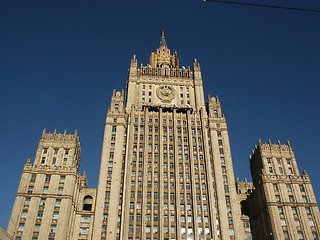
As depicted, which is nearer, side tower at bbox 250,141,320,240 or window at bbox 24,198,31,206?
side tower at bbox 250,141,320,240

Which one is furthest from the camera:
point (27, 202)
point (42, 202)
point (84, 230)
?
point (84, 230)

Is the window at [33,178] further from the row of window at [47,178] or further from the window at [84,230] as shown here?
the window at [84,230]

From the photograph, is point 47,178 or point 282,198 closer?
point 282,198

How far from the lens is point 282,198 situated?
238ft

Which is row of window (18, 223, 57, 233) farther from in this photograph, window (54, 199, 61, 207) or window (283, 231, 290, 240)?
window (283, 231, 290, 240)

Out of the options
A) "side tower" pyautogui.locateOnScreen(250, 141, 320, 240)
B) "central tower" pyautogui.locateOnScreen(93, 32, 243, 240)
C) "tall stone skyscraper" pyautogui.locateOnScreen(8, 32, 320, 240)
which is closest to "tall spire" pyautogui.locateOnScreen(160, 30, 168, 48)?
"central tower" pyautogui.locateOnScreen(93, 32, 243, 240)

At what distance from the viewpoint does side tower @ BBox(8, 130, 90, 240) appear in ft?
214

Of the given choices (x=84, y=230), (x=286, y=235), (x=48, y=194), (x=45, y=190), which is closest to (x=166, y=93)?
(x=45, y=190)

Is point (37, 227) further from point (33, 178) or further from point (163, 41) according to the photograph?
point (163, 41)

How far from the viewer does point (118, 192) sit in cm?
7375

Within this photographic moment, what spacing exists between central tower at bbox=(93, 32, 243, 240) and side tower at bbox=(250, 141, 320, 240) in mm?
6148

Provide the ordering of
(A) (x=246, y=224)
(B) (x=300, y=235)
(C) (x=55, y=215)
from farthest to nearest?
(A) (x=246, y=224) < (C) (x=55, y=215) < (B) (x=300, y=235)

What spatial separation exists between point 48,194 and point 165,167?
87.7 ft

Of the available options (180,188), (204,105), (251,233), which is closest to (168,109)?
(204,105)
